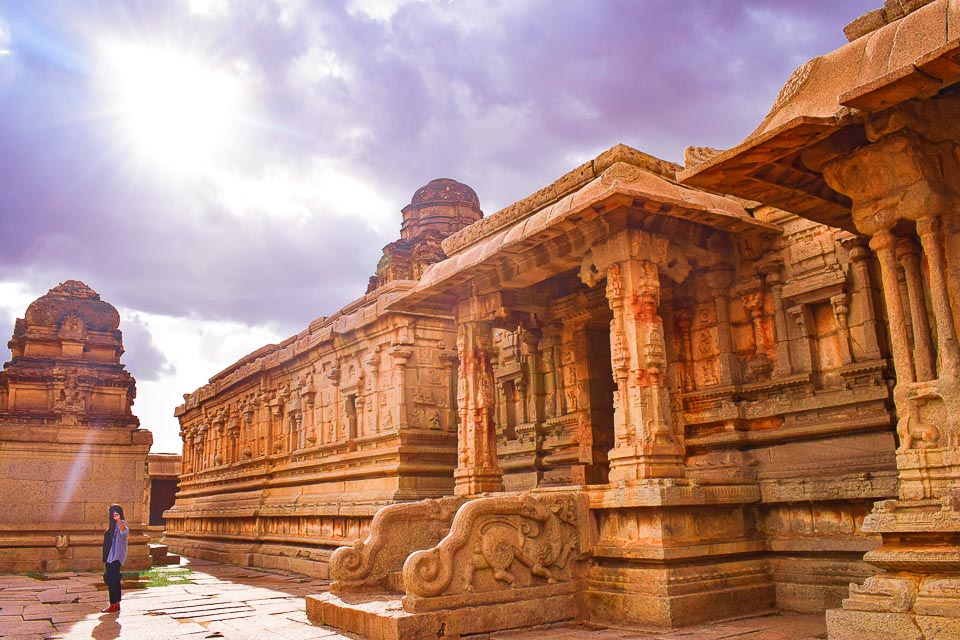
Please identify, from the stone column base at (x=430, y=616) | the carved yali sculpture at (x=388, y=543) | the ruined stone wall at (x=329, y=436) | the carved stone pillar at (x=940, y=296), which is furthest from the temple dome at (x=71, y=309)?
the carved stone pillar at (x=940, y=296)

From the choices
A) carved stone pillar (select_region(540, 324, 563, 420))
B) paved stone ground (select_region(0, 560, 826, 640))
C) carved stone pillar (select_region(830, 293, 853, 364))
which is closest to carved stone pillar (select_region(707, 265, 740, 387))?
carved stone pillar (select_region(830, 293, 853, 364))

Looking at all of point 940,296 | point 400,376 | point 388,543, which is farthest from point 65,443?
point 940,296

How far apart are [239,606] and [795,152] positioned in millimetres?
8343

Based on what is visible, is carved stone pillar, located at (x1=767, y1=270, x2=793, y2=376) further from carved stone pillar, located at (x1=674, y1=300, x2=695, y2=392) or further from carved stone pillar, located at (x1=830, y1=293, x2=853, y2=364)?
carved stone pillar, located at (x1=674, y1=300, x2=695, y2=392)

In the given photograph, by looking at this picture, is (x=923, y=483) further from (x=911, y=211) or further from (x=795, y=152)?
(x=795, y=152)

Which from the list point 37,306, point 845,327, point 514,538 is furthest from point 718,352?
point 37,306

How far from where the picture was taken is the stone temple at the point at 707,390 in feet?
19.8

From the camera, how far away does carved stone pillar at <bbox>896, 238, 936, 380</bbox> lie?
20.1 feet

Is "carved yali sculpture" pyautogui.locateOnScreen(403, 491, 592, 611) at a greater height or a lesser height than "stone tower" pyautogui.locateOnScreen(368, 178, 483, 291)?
lesser

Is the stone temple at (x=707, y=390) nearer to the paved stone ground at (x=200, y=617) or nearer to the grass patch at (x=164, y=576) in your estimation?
the paved stone ground at (x=200, y=617)

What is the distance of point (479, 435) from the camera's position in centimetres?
1081

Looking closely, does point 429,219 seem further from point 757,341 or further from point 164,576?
point 757,341

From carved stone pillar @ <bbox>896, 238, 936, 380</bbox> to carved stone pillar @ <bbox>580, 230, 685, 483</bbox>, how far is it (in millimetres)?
2605

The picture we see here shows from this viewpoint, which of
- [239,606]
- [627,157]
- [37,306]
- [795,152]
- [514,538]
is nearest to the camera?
[795,152]
